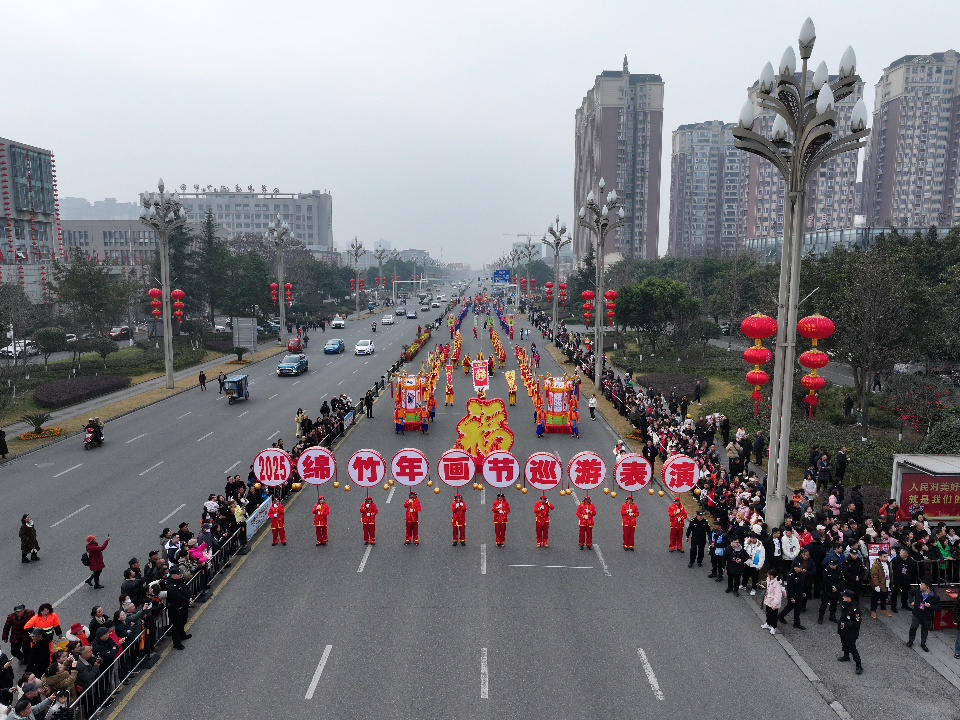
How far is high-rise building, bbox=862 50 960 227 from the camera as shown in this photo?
123938 mm

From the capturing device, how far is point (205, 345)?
62.4 meters

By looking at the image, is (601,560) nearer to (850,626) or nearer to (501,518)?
(501,518)

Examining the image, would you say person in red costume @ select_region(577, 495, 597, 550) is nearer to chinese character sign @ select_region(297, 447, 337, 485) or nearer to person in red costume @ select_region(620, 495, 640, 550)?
person in red costume @ select_region(620, 495, 640, 550)

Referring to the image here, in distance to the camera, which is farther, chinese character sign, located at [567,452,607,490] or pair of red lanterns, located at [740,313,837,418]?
chinese character sign, located at [567,452,607,490]

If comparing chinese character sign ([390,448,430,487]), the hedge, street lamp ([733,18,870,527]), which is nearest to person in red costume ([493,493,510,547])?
chinese character sign ([390,448,430,487])

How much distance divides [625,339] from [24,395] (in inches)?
1969

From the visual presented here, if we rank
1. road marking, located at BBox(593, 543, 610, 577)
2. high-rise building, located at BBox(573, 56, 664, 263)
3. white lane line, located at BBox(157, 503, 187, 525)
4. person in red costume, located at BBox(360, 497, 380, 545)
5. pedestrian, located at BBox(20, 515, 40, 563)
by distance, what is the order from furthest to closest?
high-rise building, located at BBox(573, 56, 664, 263)
white lane line, located at BBox(157, 503, 187, 525)
person in red costume, located at BBox(360, 497, 380, 545)
pedestrian, located at BBox(20, 515, 40, 563)
road marking, located at BBox(593, 543, 610, 577)

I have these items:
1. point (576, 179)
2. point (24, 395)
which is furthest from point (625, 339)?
point (576, 179)

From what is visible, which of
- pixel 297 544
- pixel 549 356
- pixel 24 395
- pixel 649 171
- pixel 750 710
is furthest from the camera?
pixel 649 171

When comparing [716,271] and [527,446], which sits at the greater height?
[716,271]

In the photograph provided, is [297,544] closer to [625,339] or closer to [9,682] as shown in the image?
[9,682]

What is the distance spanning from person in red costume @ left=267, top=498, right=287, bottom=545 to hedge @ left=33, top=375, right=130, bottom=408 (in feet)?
79.8

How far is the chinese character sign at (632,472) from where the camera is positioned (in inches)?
682

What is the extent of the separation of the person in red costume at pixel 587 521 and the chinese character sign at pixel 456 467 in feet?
9.47
